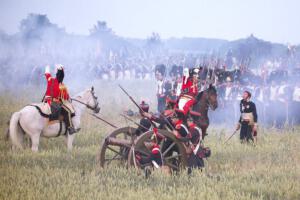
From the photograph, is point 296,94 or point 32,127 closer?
point 32,127

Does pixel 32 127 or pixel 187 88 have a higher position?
pixel 187 88

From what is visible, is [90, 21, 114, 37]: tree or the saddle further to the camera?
[90, 21, 114, 37]: tree

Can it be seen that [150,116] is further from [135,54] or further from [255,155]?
[135,54]

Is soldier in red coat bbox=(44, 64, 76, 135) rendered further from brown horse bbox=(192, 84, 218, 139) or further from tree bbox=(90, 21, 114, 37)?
tree bbox=(90, 21, 114, 37)

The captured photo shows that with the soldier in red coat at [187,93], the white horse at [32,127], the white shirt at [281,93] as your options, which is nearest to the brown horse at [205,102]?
the soldier in red coat at [187,93]

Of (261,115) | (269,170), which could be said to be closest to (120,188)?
(269,170)

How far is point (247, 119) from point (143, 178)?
502 cm

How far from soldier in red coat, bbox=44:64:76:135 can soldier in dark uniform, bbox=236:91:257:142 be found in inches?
157

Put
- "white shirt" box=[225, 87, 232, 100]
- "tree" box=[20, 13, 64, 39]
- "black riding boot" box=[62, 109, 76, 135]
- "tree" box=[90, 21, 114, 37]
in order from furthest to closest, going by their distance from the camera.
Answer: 1. "tree" box=[90, 21, 114, 37]
2. "tree" box=[20, 13, 64, 39]
3. "white shirt" box=[225, 87, 232, 100]
4. "black riding boot" box=[62, 109, 76, 135]

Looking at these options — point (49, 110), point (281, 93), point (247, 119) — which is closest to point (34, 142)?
point (49, 110)

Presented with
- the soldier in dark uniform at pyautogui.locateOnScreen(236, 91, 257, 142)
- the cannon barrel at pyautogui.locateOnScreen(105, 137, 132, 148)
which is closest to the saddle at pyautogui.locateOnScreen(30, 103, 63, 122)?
the cannon barrel at pyautogui.locateOnScreen(105, 137, 132, 148)

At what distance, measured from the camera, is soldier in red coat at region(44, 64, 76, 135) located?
1124 centimetres

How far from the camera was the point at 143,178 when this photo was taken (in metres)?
8.79

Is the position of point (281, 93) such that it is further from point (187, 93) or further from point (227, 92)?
point (187, 93)
